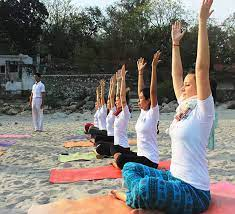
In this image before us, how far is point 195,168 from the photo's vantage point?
11.8ft

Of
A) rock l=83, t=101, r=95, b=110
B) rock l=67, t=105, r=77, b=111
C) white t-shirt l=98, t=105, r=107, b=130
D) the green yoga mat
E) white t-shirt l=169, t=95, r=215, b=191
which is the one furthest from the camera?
rock l=83, t=101, r=95, b=110

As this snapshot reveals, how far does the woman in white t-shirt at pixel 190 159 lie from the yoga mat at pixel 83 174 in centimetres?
198

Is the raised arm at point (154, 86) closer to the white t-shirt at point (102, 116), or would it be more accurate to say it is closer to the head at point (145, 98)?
the head at point (145, 98)

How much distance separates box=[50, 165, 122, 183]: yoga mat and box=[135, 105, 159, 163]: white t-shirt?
574 mm

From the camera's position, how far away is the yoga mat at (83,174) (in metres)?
5.68

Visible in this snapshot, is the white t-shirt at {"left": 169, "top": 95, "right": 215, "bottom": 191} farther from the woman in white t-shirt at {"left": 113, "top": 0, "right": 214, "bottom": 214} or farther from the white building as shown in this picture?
the white building

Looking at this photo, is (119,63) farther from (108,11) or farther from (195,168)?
(195,168)

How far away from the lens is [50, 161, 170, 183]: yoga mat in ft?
18.6

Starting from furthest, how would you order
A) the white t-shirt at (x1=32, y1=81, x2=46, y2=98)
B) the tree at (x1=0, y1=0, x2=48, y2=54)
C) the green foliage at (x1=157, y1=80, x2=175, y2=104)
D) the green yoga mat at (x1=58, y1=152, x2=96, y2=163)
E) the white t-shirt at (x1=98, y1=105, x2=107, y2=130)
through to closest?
the tree at (x1=0, y1=0, x2=48, y2=54)
the green foliage at (x1=157, y1=80, x2=175, y2=104)
the white t-shirt at (x1=32, y1=81, x2=46, y2=98)
the white t-shirt at (x1=98, y1=105, x2=107, y2=130)
the green yoga mat at (x1=58, y1=152, x2=96, y2=163)

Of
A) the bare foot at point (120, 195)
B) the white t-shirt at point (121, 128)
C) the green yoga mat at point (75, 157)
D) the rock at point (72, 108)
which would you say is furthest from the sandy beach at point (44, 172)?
the rock at point (72, 108)

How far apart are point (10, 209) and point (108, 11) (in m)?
37.9

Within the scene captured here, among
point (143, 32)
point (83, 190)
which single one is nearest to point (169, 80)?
point (143, 32)

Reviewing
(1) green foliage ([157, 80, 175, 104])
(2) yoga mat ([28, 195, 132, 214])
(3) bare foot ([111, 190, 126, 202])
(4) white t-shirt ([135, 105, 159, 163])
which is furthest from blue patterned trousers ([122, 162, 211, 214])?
(1) green foliage ([157, 80, 175, 104])

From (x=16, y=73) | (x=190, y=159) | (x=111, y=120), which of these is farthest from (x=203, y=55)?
(x=16, y=73)
